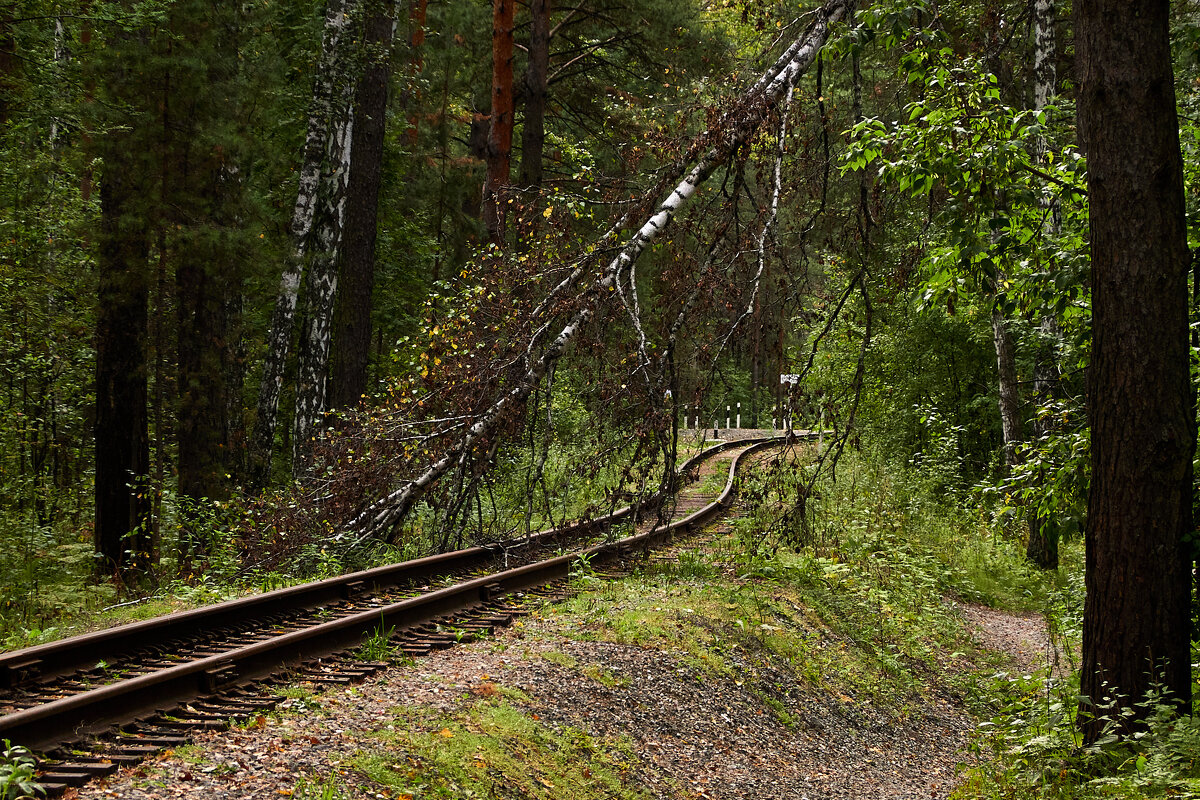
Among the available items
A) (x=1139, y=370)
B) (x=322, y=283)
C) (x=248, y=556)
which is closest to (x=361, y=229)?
(x=322, y=283)

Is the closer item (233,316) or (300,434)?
(300,434)

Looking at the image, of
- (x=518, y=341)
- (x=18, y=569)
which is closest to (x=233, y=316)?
(x=18, y=569)

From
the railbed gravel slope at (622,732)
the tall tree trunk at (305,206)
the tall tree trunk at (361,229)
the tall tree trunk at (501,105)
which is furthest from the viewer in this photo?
the tall tree trunk at (501,105)

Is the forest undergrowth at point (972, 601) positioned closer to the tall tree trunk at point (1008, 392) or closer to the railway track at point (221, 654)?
the tall tree trunk at point (1008, 392)

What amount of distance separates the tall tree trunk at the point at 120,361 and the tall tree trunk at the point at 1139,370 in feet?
42.3

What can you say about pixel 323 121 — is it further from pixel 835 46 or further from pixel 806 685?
pixel 806 685

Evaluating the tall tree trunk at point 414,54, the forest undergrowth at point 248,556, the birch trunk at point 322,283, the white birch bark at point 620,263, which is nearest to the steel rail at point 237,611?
the forest undergrowth at point 248,556

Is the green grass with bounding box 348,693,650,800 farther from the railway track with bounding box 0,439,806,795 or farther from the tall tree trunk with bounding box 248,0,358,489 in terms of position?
the tall tree trunk with bounding box 248,0,358,489

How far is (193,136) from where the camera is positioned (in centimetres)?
1486

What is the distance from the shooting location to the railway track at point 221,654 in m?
4.36

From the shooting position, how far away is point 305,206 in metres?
14.6

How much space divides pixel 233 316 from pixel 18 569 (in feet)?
25.9

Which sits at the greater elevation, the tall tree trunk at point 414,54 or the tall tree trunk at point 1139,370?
the tall tree trunk at point 414,54

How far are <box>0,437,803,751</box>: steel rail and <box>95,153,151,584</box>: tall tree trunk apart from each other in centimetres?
804
